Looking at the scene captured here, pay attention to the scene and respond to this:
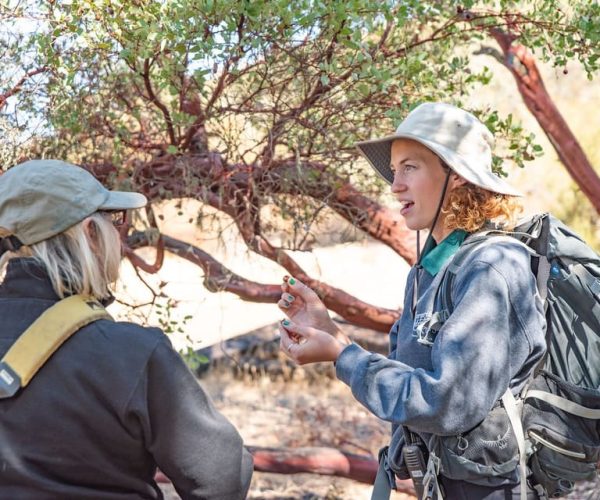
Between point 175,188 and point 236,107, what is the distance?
0.53 meters

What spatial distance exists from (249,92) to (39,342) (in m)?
2.73

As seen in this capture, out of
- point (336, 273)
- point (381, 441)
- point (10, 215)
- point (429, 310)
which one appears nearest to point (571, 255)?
point (429, 310)

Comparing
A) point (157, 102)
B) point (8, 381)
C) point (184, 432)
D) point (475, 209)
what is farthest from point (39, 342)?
point (157, 102)

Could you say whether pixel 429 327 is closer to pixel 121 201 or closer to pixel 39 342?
pixel 121 201

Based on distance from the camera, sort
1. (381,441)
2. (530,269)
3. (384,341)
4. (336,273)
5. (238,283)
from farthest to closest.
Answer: (336,273)
(384,341)
(381,441)
(238,283)
(530,269)

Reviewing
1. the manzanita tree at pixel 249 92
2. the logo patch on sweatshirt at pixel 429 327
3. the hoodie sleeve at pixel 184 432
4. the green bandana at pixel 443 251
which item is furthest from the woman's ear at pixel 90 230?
the manzanita tree at pixel 249 92

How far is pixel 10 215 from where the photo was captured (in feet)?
6.09

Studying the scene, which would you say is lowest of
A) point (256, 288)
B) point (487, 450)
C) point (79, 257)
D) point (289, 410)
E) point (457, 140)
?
point (289, 410)

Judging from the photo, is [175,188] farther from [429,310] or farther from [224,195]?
[429,310]

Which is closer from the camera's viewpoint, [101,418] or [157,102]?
[101,418]

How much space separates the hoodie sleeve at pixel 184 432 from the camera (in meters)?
1.78

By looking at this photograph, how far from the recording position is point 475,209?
2.34 metres

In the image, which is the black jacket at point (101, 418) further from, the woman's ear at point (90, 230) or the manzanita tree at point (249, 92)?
the manzanita tree at point (249, 92)

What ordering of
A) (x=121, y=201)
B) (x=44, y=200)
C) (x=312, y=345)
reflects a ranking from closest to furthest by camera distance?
1. (x=44, y=200)
2. (x=121, y=201)
3. (x=312, y=345)
